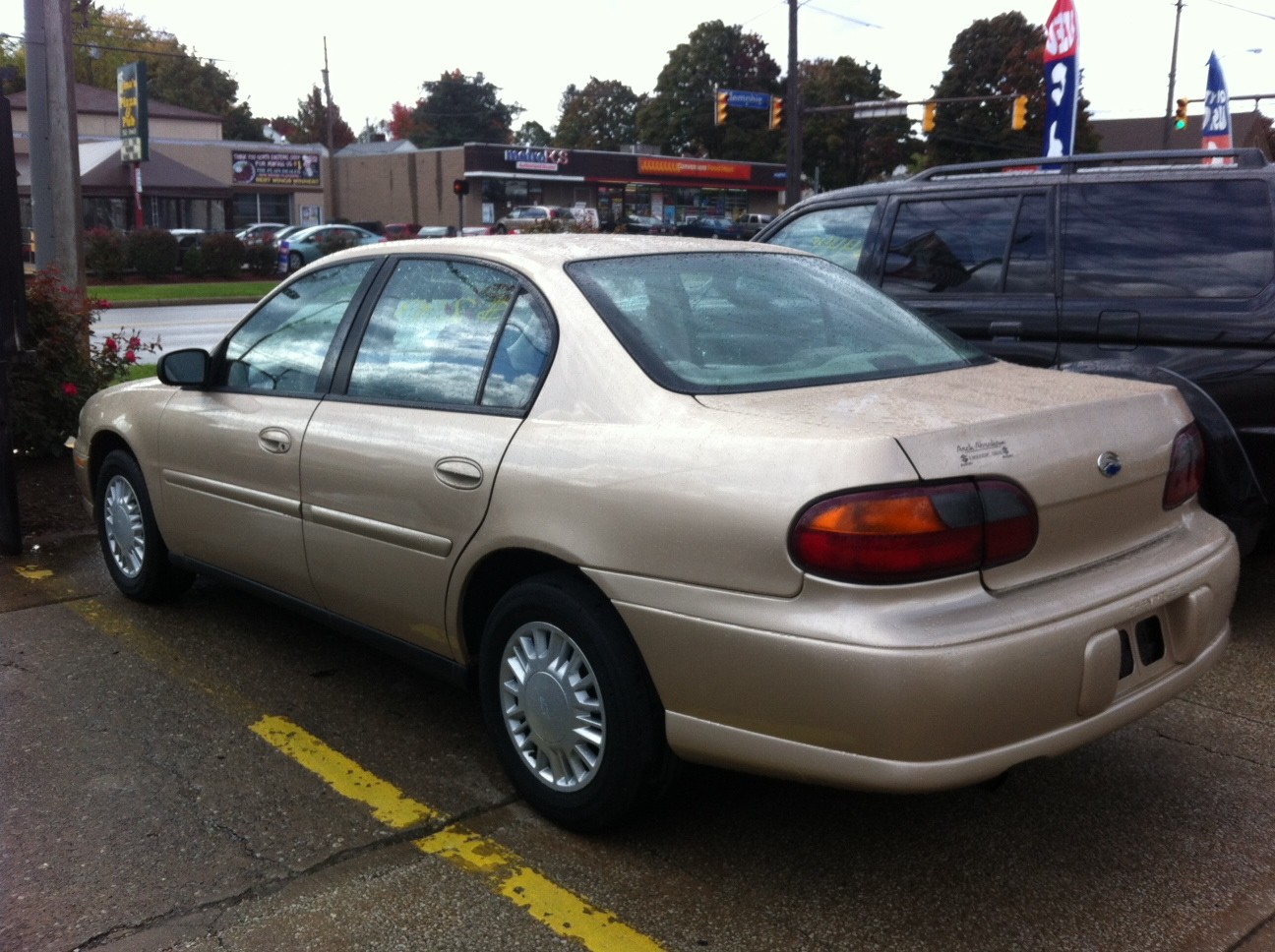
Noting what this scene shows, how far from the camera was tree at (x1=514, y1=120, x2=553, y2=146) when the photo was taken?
406 feet

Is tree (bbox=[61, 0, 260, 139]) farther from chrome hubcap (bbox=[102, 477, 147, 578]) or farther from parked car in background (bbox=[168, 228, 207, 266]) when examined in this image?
chrome hubcap (bbox=[102, 477, 147, 578])

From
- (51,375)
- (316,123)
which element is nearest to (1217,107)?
(51,375)

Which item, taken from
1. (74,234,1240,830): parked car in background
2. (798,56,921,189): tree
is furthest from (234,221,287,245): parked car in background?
(798,56,921,189): tree

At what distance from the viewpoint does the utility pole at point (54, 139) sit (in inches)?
332

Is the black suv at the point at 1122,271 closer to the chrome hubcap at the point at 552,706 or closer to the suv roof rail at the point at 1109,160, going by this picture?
the suv roof rail at the point at 1109,160

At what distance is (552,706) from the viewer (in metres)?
3.34

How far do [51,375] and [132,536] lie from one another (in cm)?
293

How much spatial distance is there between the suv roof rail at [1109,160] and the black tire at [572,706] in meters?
3.32

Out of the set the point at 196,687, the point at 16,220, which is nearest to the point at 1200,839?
the point at 196,687

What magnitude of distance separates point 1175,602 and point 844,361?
1.08 m

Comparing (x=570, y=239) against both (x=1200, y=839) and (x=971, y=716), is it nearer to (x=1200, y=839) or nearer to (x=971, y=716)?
(x=971, y=716)

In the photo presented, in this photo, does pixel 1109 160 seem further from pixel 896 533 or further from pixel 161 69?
pixel 161 69

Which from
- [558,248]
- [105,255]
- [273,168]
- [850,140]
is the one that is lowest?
[105,255]

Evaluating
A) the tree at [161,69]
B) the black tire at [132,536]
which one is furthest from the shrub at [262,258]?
the tree at [161,69]
